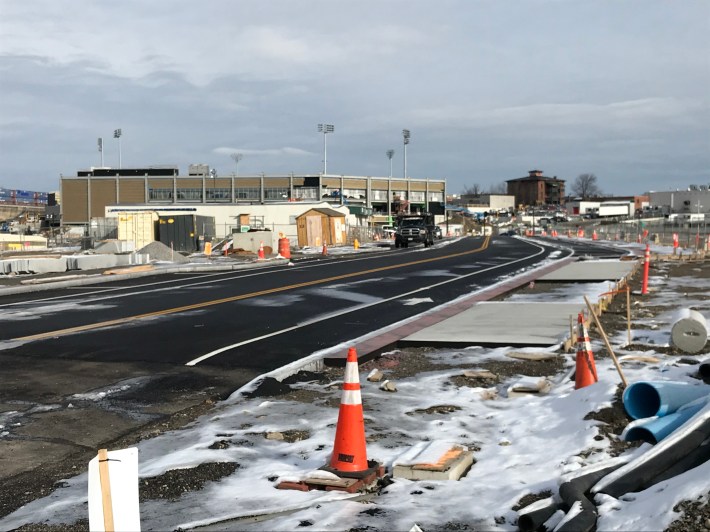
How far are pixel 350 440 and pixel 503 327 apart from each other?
25.0 feet

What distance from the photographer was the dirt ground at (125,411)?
562cm

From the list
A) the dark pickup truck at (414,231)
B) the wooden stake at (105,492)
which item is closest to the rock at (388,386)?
the wooden stake at (105,492)

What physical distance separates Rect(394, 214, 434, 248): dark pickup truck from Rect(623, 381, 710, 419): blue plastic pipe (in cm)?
4871

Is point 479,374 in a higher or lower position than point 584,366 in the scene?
lower

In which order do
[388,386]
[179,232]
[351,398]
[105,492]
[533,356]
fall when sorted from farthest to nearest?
[179,232] < [533,356] < [388,386] < [351,398] < [105,492]

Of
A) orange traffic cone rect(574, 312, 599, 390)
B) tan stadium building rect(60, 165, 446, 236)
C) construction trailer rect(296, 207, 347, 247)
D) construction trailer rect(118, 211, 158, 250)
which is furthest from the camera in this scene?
tan stadium building rect(60, 165, 446, 236)

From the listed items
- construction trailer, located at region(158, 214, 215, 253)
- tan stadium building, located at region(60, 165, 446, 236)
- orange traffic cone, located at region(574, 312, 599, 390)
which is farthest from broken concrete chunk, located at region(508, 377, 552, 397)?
tan stadium building, located at region(60, 165, 446, 236)

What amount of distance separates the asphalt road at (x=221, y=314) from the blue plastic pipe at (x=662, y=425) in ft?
17.6

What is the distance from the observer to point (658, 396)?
19.9 ft

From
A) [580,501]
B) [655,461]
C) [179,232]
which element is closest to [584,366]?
[655,461]

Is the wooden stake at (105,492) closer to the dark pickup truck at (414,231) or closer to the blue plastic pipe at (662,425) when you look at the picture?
the blue plastic pipe at (662,425)

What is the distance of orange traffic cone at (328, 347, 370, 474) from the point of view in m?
5.64

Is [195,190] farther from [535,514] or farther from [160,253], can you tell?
[535,514]

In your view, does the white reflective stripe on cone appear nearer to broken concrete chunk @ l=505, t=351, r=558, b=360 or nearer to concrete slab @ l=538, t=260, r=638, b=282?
broken concrete chunk @ l=505, t=351, r=558, b=360
